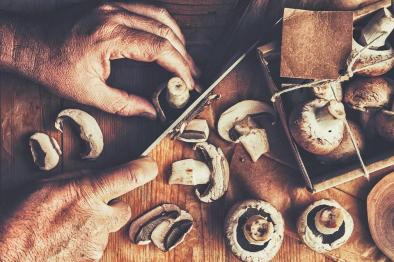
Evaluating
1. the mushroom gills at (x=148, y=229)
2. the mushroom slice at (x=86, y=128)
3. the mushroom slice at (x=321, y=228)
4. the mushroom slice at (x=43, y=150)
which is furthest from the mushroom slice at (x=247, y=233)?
the mushroom slice at (x=43, y=150)

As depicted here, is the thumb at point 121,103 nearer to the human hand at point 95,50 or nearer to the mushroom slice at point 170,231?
the human hand at point 95,50

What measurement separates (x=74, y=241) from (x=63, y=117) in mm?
369

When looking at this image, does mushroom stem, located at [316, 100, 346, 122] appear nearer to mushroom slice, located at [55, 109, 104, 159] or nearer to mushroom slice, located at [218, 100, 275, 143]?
mushroom slice, located at [218, 100, 275, 143]

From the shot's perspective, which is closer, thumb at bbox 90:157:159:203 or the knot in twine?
the knot in twine

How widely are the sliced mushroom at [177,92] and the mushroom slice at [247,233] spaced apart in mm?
345

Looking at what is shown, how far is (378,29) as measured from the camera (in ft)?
4.28

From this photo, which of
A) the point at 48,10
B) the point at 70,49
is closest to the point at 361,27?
the point at 70,49

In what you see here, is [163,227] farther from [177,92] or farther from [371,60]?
[371,60]

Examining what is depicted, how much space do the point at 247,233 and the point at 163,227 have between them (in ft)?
0.86

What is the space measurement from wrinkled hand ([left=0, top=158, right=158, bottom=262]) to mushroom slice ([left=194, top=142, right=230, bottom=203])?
0.54 feet

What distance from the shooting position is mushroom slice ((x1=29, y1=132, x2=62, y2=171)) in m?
1.48

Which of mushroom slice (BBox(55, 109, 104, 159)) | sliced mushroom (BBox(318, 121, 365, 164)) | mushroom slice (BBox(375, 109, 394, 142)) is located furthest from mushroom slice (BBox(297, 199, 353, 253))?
mushroom slice (BBox(55, 109, 104, 159))

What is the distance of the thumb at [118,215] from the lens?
4.71 feet

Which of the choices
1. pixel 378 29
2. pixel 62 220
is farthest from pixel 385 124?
pixel 62 220
